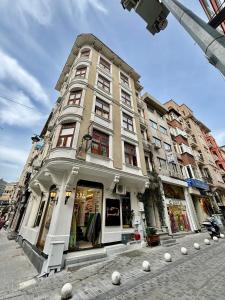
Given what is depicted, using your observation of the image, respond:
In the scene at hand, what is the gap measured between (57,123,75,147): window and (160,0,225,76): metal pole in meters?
7.92

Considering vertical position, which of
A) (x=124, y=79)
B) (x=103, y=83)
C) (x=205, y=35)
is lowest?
(x=205, y=35)

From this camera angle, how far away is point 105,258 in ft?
24.3

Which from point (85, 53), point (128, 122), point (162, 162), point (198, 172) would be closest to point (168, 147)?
point (162, 162)

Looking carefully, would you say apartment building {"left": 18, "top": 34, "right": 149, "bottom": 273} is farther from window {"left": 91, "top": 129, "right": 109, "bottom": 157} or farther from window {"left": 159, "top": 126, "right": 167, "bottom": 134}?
window {"left": 159, "top": 126, "right": 167, "bottom": 134}

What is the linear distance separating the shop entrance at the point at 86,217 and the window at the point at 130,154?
330cm

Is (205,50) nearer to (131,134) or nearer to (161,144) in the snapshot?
(131,134)

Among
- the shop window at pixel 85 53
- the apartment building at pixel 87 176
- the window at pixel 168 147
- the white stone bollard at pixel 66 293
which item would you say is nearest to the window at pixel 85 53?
the shop window at pixel 85 53

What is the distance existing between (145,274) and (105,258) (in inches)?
101

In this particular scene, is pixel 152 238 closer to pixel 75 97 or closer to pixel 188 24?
pixel 188 24

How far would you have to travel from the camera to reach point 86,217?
368 inches

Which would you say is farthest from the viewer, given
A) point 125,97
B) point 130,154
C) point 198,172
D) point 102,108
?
point 198,172

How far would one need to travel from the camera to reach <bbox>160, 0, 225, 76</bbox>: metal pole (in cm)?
149

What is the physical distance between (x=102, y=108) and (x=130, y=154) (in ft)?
14.7

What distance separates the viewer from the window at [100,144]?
1008 centimetres
